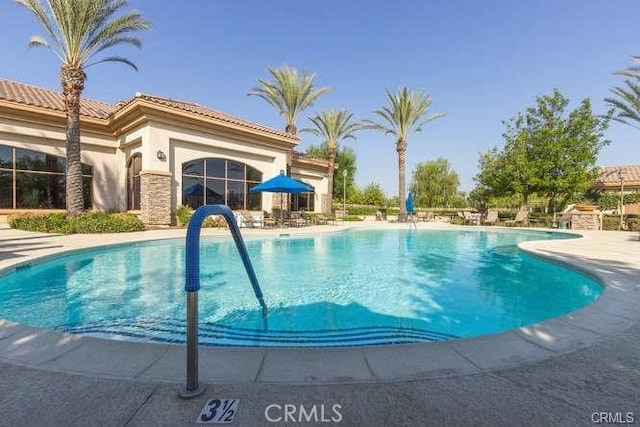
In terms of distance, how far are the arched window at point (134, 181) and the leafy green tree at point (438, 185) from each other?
39.2 meters

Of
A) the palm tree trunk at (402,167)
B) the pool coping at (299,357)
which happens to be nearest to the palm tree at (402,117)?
the palm tree trunk at (402,167)

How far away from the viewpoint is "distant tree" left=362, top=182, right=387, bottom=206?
41.2 m

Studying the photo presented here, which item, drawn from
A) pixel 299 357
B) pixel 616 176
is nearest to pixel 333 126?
pixel 299 357

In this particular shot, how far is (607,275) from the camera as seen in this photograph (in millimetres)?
6055

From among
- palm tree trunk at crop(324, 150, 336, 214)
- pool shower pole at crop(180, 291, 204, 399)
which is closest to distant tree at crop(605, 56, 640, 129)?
palm tree trunk at crop(324, 150, 336, 214)

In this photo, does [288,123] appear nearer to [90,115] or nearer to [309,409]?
[90,115]

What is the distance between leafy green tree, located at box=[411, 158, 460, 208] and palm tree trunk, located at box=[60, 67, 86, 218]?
42466mm

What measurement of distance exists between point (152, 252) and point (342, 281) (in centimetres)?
684

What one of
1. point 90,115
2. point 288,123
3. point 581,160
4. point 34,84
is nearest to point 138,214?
point 90,115

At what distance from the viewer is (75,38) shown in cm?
1358

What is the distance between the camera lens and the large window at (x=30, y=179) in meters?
15.4

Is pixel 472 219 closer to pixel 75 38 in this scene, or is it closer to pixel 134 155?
pixel 134 155

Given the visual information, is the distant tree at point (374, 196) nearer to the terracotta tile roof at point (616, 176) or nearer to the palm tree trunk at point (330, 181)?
the palm tree trunk at point (330, 181)

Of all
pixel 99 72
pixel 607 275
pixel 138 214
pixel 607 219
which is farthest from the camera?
pixel 607 219
